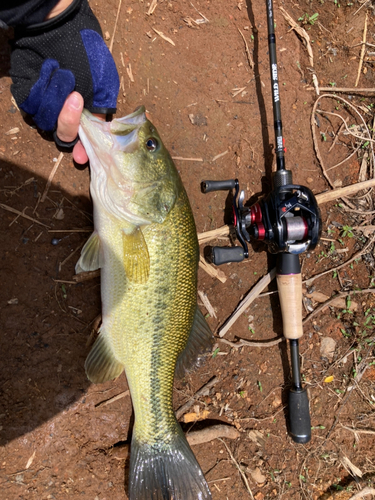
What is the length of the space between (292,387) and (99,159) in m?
2.60

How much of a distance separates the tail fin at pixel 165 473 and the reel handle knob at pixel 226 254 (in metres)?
1.38

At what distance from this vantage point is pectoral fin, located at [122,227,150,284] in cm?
219

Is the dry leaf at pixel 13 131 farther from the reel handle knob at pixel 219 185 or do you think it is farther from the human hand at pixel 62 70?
the reel handle knob at pixel 219 185

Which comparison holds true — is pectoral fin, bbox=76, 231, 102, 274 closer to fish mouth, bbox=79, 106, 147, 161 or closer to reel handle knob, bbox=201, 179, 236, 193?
fish mouth, bbox=79, 106, 147, 161

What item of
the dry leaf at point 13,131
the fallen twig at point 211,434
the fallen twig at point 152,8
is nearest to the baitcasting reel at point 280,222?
the fallen twig at point 211,434

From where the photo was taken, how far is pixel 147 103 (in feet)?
9.44

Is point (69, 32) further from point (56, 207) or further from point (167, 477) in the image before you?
point (167, 477)

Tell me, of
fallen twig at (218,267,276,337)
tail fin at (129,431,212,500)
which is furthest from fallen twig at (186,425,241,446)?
fallen twig at (218,267,276,337)

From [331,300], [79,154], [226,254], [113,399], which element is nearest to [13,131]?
[79,154]

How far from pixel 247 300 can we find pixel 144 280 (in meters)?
1.32

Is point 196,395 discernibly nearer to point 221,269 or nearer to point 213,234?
point 221,269

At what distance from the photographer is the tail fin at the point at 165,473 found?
8.09 ft

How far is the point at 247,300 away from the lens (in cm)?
318

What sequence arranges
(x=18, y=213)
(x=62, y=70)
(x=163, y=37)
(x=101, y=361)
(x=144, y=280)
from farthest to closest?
(x=163, y=37)
(x=18, y=213)
(x=101, y=361)
(x=144, y=280)
(x=62, y=70)
